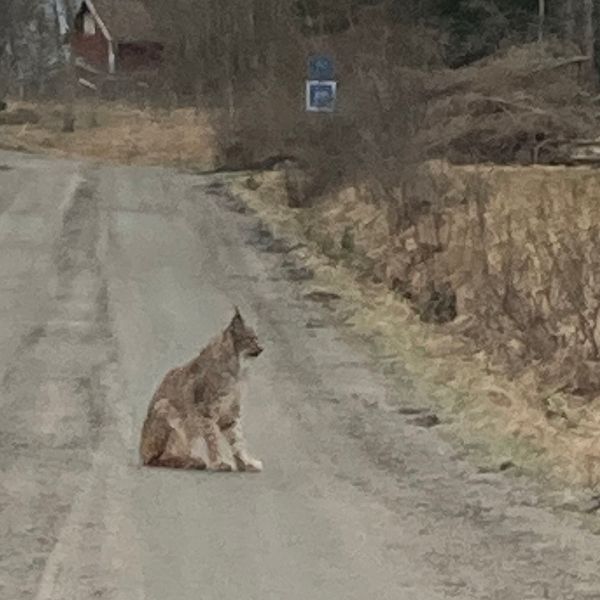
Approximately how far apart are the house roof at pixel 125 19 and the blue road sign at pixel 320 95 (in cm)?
5014

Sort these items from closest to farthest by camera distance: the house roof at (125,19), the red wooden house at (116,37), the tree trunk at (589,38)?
the tree trunk at (589,38), the red wooden house at (116,37), the house roof at (125,19)

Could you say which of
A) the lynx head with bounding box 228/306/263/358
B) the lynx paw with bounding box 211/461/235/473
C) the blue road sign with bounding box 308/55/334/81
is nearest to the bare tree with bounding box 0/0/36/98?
the blue road sign with bounding box 308/55/334/81

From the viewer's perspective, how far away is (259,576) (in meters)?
8.24

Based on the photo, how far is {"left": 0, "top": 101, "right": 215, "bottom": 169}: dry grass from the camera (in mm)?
44344

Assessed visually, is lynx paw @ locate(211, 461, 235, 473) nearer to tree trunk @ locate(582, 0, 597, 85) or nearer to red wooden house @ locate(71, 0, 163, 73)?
tree trunk @ locate(582, 0, 597, 85)

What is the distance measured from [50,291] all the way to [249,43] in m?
31.0

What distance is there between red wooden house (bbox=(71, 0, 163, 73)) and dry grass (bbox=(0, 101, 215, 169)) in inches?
927

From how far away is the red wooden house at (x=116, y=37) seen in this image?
81.8 metres

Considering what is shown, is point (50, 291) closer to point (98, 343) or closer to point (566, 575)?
point (98, 343)

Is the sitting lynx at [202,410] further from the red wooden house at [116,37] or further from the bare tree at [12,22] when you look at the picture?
the red wooden house at [116,37]

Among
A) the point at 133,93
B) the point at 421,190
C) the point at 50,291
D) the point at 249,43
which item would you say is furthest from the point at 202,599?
the point at 133,93

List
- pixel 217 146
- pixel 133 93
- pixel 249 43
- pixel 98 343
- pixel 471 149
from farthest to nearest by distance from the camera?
pixel 133 93
pixel 249 43
pixel 217 146
pixel 471 149
pixel 98 343

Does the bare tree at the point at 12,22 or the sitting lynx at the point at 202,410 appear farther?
the bare tree at the point at 12,22

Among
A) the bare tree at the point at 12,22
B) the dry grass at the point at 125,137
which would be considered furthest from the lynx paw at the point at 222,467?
the bare tree at the point at 12,22
